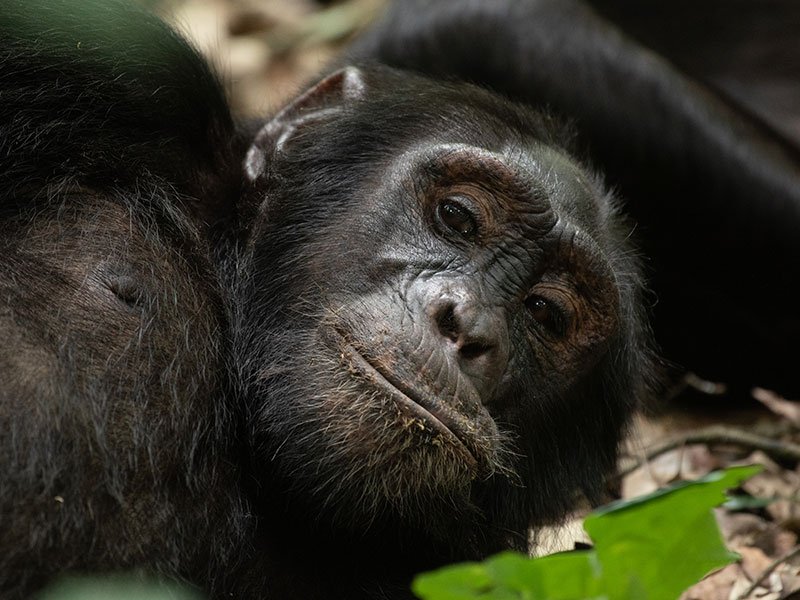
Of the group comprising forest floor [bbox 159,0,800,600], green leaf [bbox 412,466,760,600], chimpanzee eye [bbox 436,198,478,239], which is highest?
green leaf [bbox 412,466,760,600]

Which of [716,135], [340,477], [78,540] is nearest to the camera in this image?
[78,540]

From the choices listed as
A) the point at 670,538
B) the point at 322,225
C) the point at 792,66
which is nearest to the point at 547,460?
the point at 322,225

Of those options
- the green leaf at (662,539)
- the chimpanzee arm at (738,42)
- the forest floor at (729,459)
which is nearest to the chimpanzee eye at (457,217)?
the forest floor at (729,459)

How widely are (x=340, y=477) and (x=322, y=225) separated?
3.11 feet

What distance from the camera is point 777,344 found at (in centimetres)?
631

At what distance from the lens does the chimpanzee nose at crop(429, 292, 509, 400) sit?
3543 mm

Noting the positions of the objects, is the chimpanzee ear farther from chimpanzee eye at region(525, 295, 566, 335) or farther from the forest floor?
chimpanzee eye at region(525, 295, 566, 335)

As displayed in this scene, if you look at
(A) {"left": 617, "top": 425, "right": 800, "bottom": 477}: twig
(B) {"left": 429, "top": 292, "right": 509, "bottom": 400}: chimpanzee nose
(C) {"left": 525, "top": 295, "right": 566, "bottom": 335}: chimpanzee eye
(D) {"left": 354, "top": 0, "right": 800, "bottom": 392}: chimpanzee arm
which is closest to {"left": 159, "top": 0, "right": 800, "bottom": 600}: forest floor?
(A) {"left": 617, "top": 425, "right": 800, "bottom": 477}: twig

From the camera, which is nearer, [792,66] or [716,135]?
[716,135]

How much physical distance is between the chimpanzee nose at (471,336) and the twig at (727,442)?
68.0 inches

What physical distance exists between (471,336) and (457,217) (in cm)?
55

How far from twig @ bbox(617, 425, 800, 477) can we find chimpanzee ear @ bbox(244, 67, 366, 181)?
6.66 feet

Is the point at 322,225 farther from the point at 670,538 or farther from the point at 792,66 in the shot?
the point at 792,66

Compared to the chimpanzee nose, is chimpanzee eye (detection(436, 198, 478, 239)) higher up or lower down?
higher up
